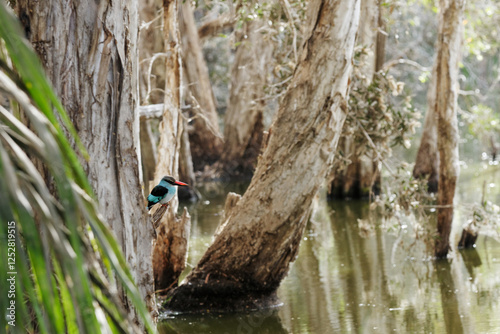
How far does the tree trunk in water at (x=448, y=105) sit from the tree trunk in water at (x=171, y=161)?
2.67 meters

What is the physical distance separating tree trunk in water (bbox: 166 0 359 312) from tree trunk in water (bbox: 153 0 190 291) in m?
0.56

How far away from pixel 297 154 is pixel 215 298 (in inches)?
54.8

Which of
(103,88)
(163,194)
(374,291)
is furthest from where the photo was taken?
(374,291)

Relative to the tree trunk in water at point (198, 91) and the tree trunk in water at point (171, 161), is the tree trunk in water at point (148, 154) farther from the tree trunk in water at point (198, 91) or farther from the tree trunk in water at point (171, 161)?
the tree trunk in water at point (171, 161)

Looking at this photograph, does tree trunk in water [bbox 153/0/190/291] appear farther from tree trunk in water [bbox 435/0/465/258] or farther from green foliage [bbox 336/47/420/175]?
tree trunk in water [bbox 435/0/465/258]

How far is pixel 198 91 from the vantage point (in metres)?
14.6

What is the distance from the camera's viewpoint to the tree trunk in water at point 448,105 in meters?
6.75

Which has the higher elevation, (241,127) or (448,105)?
(448,105)

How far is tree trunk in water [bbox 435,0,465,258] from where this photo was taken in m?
6.75

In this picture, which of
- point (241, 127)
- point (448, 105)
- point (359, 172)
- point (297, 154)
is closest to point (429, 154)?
point (359, 172)

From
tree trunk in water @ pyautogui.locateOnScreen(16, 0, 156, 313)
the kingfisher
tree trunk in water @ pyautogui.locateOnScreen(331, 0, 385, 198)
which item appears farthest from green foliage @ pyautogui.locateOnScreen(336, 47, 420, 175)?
tree trunk in water @ pyautogui.locateOnScreen(16, 0, 156, 313)

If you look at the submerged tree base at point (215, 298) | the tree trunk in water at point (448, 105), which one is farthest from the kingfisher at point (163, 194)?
the tree trunk in water at point (448, 105)

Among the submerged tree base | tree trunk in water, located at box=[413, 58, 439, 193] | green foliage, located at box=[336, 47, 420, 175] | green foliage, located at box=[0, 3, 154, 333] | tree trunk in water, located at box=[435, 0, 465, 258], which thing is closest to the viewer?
green foliage, located at box=[0, 3, 154, 333]

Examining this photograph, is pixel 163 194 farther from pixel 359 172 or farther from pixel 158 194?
pixel 359 172
